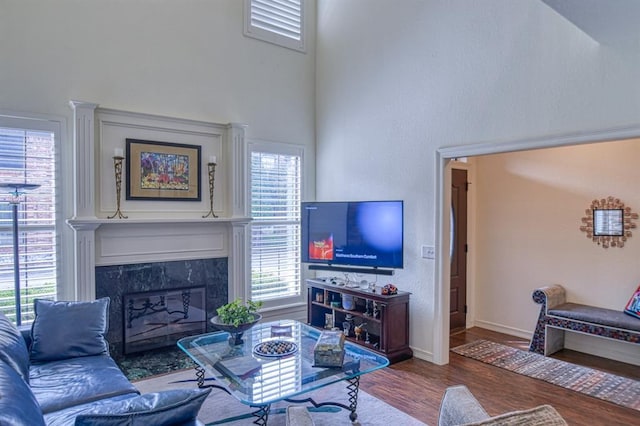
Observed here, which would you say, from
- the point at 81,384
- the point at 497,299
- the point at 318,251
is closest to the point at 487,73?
the point at 318,251

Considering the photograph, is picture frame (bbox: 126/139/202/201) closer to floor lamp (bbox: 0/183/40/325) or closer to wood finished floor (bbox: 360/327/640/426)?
floor lamp (bbox: 0/183/40/325)

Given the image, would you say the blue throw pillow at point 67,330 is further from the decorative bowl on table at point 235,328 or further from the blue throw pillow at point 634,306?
the blue throw pillow at point 634,306

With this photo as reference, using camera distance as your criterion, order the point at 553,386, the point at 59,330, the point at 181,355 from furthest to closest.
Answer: the point at 181,355 < the point at 553,386 < the point at 59,330

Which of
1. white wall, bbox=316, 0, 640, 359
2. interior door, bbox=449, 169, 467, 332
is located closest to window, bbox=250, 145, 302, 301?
white wall, bbox=316, 0, 640, 359

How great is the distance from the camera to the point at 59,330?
3.00 m

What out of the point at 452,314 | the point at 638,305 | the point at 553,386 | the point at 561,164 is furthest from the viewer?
the point at 452,314

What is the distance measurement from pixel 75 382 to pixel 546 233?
512 centimetres

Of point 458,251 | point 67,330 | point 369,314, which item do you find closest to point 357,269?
point 369,314

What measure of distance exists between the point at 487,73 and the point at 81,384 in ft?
13.5

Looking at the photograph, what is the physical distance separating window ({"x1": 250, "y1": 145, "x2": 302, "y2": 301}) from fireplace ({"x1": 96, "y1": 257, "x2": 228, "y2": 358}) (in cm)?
56

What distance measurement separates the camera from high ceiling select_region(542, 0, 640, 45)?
246cm

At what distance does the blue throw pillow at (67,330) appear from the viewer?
115 inches

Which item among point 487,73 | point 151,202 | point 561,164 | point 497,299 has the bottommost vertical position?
point 497,299

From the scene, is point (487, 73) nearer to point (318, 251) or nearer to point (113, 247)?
point (318, 251)
